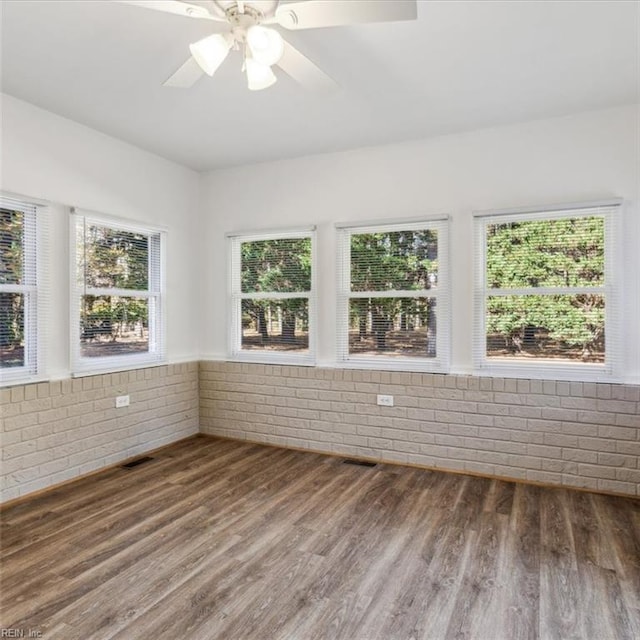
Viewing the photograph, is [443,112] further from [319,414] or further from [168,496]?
[168,496]

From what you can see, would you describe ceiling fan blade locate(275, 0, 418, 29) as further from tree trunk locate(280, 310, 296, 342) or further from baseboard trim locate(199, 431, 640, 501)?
baseboard trim locate(199, 431, 640, 501)

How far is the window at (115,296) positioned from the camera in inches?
147

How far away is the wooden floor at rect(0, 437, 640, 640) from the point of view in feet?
6.43

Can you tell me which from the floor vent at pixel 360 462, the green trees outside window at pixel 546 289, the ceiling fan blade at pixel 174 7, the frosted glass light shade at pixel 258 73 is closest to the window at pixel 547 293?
the green trees outside window at pixel 546 289

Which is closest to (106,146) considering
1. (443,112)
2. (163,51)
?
(163,51)

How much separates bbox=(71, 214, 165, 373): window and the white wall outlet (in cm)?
222

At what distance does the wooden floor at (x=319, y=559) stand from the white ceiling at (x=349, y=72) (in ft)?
9.52

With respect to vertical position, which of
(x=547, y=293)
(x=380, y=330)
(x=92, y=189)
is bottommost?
(x=380, y=330)

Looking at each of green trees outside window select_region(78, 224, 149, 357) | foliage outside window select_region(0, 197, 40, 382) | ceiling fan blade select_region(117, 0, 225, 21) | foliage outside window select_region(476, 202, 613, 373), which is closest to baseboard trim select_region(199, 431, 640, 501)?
foliage outside window select_region(476, 202, 613, 373)

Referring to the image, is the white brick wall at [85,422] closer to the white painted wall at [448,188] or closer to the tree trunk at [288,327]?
the white painted wall at [448,188]

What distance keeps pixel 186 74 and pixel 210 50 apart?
38cm

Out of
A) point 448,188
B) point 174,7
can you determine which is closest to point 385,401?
point 448,188

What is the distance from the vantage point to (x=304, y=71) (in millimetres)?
2299

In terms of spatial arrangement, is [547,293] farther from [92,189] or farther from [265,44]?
[92,189]
